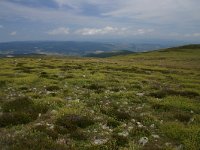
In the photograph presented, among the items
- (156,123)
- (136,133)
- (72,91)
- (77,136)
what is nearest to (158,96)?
(72,91)

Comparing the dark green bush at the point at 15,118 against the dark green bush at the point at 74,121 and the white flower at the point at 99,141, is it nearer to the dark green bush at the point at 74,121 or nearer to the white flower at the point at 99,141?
the dark green bush at the point at 74,121

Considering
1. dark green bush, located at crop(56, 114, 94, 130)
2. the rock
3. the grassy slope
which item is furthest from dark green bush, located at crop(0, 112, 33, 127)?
the rock

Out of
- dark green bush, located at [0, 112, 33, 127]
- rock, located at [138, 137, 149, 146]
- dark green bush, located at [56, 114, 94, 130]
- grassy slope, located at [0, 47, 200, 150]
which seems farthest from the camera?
dark green bush, located at [0, 112, 33, 127]

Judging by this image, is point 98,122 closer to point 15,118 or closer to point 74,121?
point 74,121

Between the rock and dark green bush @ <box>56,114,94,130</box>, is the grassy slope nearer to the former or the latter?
dark green bush @ <box>56,114,94,130</box>

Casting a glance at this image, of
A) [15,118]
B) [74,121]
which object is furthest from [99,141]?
[15,118]

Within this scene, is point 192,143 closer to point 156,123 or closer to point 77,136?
point 156,123

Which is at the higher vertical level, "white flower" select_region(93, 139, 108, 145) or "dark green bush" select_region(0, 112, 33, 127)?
"dark green bush" select_region(0, 112, 33, 127)

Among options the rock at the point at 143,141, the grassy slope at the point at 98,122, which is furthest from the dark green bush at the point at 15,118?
the rock at the point at 143,141

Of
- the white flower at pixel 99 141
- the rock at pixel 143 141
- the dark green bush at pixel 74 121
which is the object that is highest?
the dark green bush at pixel 74 121

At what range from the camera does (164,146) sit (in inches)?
481

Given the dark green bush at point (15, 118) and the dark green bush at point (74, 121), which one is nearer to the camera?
the dark green bush at point (74, 121)

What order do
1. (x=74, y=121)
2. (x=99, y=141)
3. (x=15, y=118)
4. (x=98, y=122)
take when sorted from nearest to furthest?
(x=99, y=141) → (x=74, y=121) → (x=15, y=118) → (x=98, y=122)

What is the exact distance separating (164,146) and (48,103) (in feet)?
27.1
